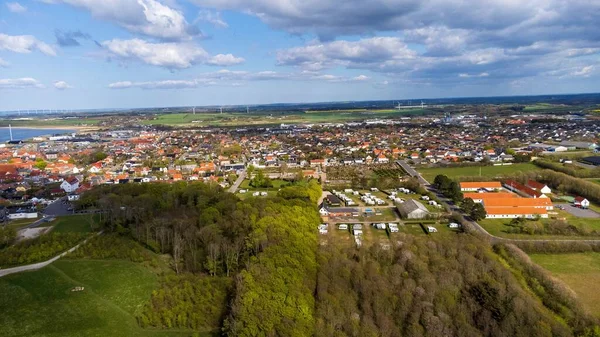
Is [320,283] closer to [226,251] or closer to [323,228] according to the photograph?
[226,251]

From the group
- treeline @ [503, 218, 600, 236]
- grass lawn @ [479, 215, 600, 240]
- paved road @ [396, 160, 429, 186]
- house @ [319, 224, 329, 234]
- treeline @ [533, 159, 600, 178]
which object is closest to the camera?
grass lawn @ [479, 215, 600, 240]

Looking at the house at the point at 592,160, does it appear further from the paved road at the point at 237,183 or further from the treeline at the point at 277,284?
the paved road at the point at 237,183

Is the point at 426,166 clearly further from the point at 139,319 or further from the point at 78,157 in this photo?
the point at 78,157

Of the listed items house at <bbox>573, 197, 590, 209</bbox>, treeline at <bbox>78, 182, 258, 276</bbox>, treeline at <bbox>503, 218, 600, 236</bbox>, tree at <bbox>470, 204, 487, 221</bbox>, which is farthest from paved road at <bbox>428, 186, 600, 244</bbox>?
treeline at <bbox>78, 182, 258, 276</bbox>

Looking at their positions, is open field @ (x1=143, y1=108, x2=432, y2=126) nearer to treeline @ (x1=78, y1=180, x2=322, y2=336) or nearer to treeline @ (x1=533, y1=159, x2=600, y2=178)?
treeline @ (x1=533, y1=159, x2=600, y2=178)

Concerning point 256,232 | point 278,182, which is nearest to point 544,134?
point 278,182

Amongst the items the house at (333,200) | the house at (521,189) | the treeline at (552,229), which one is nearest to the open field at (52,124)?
the house at (333,200)
